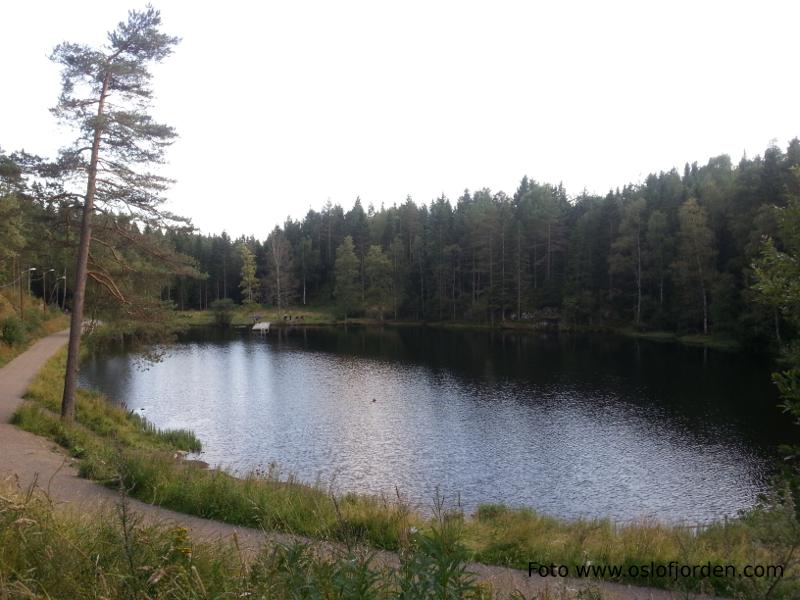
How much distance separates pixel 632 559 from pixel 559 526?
119 inches

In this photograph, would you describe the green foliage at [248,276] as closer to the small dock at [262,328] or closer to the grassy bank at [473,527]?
the small dock at [262,328]

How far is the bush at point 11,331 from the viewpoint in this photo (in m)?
31.1

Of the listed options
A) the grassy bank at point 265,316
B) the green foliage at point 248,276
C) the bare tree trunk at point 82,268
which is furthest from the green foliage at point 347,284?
the bare tree trunk at point 82,268

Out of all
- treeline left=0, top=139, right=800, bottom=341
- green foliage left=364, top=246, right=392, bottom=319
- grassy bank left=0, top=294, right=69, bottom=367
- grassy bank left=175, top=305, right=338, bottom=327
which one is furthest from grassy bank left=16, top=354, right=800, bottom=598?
green foliage left=364, top=246, right=392, bottom=319

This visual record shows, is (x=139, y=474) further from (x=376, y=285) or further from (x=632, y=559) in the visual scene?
(x=376, y=285)

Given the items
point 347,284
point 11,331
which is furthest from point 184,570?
point 347,284

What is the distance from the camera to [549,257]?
6962 cm

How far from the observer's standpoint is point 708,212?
5200 cm

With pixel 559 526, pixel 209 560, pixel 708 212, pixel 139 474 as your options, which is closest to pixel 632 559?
pixel 559 526

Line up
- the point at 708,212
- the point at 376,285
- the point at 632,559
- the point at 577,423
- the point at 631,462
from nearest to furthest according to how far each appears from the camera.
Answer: the point at 632,559 < the point at 631,462 < the point at 577,423 < the point at 708,212 < the point at 376,285

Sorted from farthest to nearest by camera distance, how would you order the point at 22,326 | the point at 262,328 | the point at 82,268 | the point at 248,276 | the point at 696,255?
1. the point at 248,276
2. the point at 262,328
3. the point at 696,255
4. the point at 22,326
5. the point at 82,268

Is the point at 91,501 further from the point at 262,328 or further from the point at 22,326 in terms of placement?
the point at 262,328

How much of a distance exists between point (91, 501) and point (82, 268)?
10149mm

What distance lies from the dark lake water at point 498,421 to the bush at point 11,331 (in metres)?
4.31
